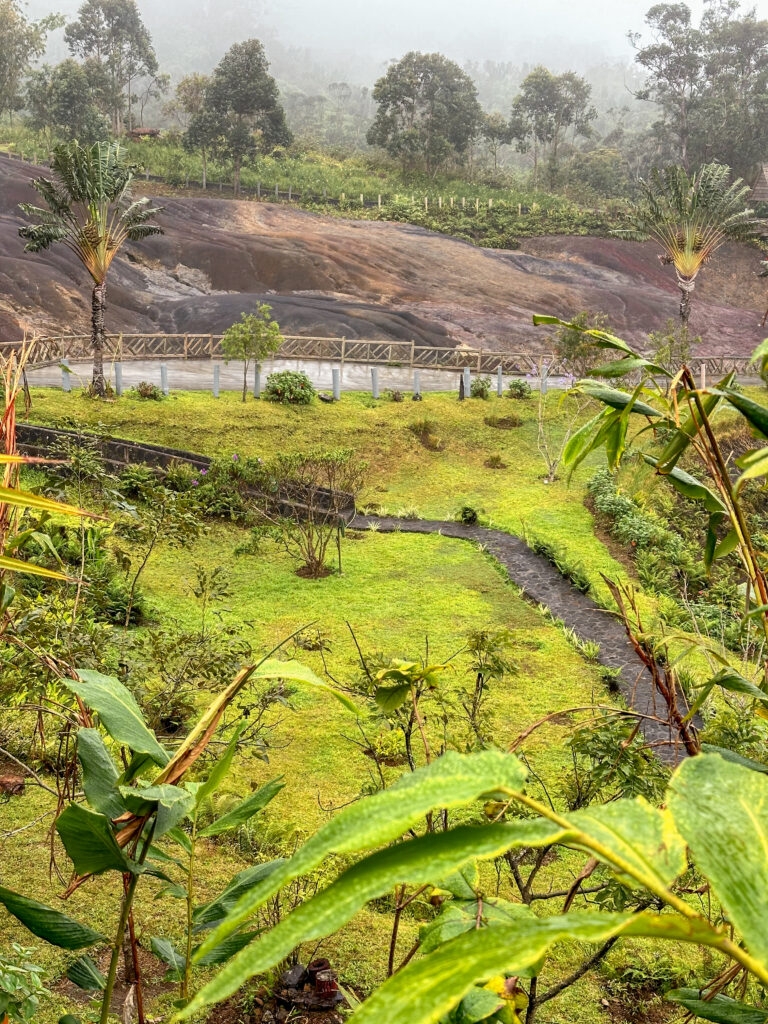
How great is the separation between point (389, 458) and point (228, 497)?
3.74m

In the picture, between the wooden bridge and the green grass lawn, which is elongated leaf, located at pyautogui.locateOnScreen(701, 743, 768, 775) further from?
the wooden bridge

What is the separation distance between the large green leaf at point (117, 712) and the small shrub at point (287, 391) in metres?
14.3

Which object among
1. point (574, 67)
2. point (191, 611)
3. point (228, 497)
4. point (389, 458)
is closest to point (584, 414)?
point (389, 458)

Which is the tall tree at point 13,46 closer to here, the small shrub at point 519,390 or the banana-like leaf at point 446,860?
the small shrub at point 519,390

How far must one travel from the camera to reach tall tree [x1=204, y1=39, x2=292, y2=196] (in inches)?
1366

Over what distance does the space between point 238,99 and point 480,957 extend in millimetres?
39595

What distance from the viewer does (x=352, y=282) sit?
27.5 meters

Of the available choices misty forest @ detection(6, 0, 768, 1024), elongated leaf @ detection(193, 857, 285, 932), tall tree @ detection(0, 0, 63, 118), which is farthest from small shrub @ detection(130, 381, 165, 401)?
tall tree @ detection(0, 0, 63, 118)

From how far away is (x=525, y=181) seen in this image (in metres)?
47.7

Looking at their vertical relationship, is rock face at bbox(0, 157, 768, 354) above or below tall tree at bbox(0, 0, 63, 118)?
below

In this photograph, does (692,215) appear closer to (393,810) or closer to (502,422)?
(502,422)

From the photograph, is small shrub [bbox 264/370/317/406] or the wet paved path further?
small shrub [bbox 264/370/317/406]

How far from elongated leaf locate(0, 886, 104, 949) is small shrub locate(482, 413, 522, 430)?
15.0 meters

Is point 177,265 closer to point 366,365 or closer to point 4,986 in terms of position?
point 366,365
